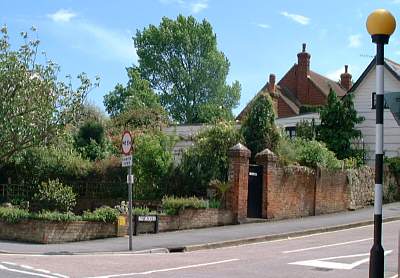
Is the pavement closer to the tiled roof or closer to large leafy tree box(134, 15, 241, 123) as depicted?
the tiled roof

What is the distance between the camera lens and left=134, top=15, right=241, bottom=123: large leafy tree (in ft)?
230

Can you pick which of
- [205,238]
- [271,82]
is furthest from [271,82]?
[205,238]

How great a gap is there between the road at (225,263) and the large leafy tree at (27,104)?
9.74 metres

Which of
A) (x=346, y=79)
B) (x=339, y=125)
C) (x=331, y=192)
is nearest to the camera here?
(x=331, y=192)

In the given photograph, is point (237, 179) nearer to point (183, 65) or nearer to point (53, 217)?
point (53, 217)

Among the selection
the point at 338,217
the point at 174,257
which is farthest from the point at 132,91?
the point at 174,257

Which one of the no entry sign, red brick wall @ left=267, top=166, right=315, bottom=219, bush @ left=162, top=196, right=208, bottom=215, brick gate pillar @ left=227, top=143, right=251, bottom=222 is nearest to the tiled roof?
red brick wall @ left=267, top=166, right=315, bottom=219

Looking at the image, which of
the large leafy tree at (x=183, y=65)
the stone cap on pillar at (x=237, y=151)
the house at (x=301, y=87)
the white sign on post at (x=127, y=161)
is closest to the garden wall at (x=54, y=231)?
the white sign on post at (x=127, y=161)

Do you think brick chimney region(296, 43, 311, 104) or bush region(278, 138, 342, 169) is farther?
brick chimney region(296, 43, 311, 104)

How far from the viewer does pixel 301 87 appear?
56562 mm

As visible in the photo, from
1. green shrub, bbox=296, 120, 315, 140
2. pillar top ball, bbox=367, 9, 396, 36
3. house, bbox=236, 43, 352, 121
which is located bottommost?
pillar top ball, bbox=367, 9, 396, 36

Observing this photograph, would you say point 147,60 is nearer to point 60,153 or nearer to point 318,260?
point 60,153

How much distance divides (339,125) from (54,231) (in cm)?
2242

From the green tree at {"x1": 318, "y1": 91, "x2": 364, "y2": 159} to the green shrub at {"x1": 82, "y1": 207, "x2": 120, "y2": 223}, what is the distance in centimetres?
1955
